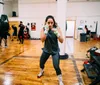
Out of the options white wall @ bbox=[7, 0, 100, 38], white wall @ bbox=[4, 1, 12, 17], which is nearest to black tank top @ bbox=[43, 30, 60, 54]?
white wall @ bbox=[7, 0, 100, 38]

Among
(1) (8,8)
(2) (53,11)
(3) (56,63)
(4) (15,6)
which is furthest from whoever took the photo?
(4) (15,6)

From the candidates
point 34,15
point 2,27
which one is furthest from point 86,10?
point 2,27

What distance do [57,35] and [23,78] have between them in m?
1.39

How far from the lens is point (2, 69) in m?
3.92

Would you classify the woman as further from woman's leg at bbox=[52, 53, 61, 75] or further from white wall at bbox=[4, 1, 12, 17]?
white wall at bbox=[4, 1, 12, 17]

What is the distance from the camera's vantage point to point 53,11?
12992mm

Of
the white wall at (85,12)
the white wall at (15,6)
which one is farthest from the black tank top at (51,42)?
the white wall at (15,6)

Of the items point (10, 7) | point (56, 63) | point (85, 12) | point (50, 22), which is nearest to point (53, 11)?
point (85, 12)

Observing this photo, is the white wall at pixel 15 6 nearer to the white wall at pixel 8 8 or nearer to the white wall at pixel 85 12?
the white wall at pixel 8 8

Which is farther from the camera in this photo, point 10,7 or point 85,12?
point 10,7

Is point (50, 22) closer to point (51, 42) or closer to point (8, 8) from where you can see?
point (51, 42)

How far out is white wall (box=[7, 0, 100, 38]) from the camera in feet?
41.7

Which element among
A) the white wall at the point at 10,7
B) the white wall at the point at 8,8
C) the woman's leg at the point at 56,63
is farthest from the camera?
the white wall at the point at 10,7

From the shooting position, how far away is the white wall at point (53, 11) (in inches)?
501
